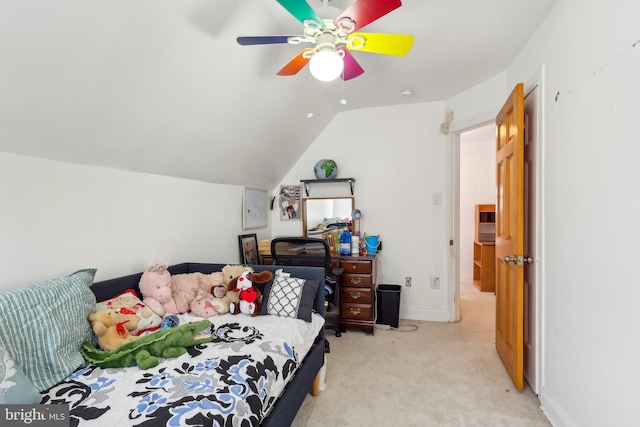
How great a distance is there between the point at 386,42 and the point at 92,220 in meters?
1.88

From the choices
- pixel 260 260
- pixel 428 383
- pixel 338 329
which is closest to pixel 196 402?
pixel 428 383

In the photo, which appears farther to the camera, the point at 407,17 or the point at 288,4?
the point at 407,17

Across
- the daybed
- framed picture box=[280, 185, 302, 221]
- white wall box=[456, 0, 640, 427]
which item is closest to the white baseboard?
white wall box=[456, 0, 640, 427]

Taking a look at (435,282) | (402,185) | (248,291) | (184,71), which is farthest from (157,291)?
(435,282)

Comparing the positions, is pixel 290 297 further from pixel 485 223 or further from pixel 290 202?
pixel 485 223

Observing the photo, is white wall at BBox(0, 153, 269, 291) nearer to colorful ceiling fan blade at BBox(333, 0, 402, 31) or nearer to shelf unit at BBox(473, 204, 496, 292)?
colorful ceiling fan blade at BBox(333, 0, 402, 31)

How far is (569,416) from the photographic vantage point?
5.11ft

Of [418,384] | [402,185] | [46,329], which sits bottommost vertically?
[418,384]

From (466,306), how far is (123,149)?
3909mm

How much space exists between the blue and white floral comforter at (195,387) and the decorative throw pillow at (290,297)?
29 centimetres

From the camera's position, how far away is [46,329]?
1.20m

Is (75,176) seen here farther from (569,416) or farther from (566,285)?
(569,416)

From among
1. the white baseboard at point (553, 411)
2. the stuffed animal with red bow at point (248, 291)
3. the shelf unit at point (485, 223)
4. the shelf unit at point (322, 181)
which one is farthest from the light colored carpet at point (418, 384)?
the shelf unit at point (485, 223)

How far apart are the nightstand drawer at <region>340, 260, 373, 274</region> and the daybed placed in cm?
126
